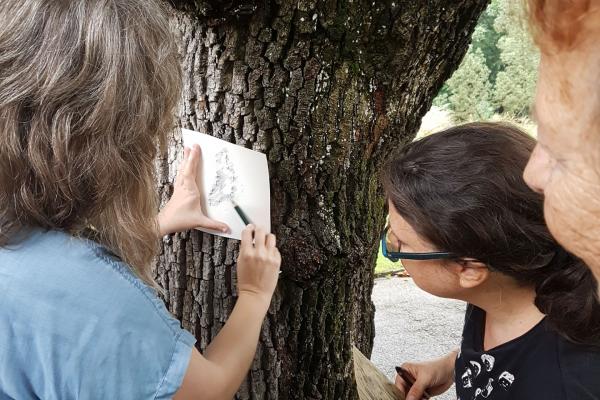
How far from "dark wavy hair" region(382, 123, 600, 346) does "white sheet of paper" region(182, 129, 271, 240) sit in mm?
421

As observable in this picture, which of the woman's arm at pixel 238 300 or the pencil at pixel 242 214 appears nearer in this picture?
the woman's arm at pixel 238 300

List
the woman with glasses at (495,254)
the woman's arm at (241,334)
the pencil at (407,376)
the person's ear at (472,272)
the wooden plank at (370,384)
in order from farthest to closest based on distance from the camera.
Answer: the pencil at (407,376)
the wooden plank at (370,384)
the person's ear at (472,272)
the woman with glasses at (495,254)
the woman's arm at (241,334)

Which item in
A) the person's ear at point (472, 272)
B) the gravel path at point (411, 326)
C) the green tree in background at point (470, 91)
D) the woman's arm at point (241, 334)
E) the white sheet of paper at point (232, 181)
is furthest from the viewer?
the green tree in background at point (470, 91)

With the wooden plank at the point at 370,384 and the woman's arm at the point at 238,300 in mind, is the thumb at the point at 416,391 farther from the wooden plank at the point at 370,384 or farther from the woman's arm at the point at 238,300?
the woman's arm at the point at 238,300

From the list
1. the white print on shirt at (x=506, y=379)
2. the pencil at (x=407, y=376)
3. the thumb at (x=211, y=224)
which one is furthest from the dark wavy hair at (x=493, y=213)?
the pencil at (x=407, y=376)

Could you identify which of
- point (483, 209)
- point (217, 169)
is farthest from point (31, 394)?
point (483, 209)

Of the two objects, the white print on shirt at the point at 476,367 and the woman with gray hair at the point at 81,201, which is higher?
the woman with gray hair at the point at 81,201

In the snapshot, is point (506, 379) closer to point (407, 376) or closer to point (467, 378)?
point (467, 378)

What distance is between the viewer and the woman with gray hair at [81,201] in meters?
1.10

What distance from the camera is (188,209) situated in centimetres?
170

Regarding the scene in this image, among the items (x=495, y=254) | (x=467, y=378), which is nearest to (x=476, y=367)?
(x=467, y=378)

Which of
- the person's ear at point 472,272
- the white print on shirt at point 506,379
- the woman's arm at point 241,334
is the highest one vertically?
the person's ear at point 472,272

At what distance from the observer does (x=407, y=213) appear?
1.57 m

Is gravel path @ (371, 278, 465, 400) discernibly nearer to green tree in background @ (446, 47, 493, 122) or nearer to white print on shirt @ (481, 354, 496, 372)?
white print on shirt @ (481, 354, 496, 372)
